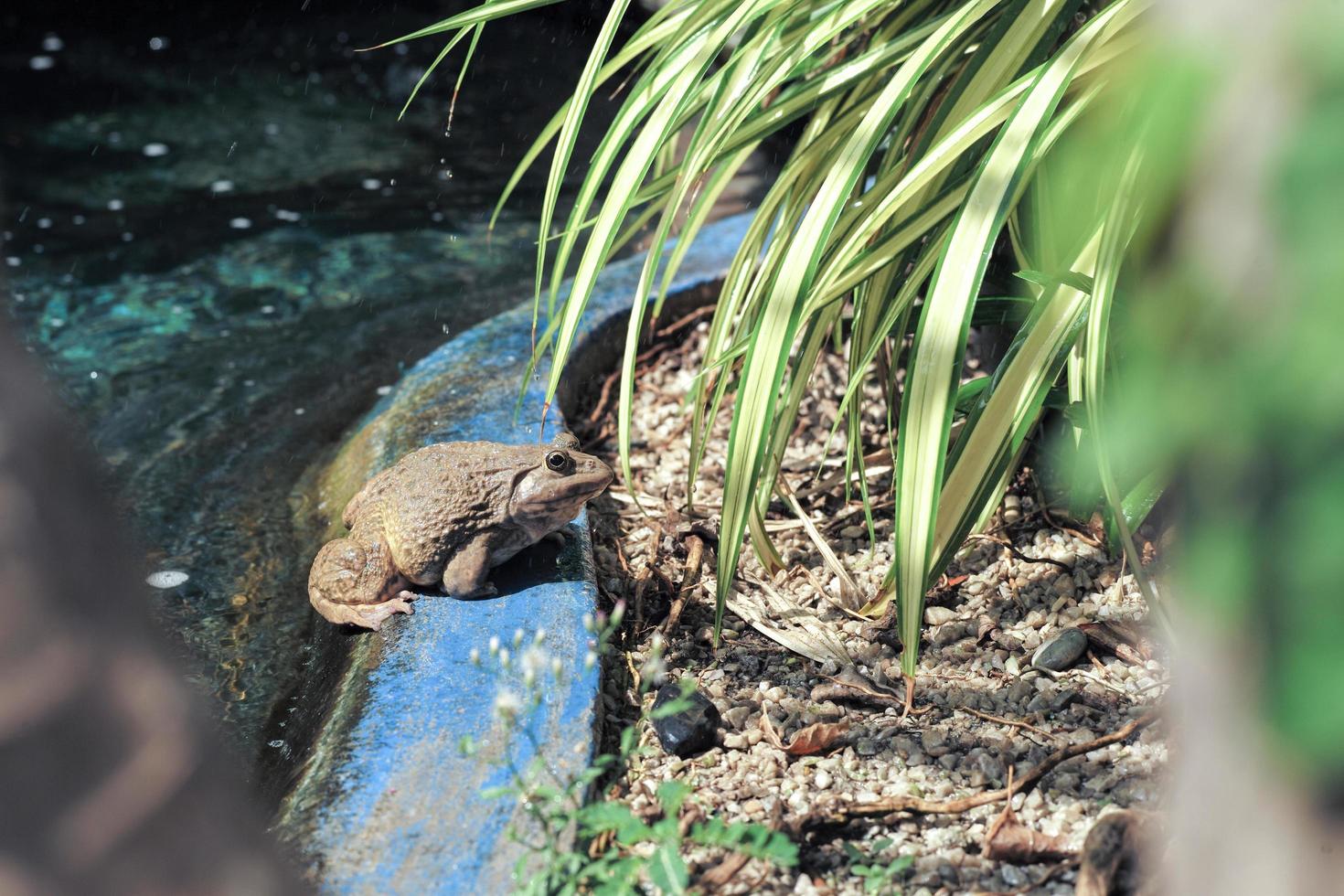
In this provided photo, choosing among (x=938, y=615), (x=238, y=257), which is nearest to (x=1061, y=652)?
(x=938, y=615)

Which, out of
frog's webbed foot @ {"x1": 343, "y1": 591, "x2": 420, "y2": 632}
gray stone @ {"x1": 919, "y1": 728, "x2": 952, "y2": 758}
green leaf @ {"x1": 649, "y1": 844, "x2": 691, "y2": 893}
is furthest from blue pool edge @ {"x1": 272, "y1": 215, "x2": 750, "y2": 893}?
Result: gray stone @ {"x1": 919, "y1": 728, "x2": 952, "y2": 758}

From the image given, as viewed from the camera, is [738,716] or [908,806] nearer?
[908,806]

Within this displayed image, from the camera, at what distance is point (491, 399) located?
10.0 feet

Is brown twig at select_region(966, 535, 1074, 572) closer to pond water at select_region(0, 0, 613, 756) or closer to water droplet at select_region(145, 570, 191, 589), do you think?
pond water at select_region(0, 0, 613, 756)

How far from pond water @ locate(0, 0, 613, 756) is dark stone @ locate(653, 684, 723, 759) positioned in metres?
0.91

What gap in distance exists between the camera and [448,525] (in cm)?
235

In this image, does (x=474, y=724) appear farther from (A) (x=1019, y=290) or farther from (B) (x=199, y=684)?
(A) (x=1019, y=290)

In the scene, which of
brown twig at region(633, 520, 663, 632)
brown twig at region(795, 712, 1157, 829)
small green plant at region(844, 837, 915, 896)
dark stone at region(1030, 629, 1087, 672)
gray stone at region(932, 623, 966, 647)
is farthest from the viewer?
brown twig at region(633, 520, 663, 632)

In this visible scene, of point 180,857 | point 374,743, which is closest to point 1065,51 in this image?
point 374,743

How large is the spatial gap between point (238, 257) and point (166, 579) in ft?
8.14

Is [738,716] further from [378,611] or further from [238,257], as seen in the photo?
[238,257]

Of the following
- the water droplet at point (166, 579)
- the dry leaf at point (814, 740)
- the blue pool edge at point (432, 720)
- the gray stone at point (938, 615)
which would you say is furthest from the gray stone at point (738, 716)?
the water droplet at point (166, 579)

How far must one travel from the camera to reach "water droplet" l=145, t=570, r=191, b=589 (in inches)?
108

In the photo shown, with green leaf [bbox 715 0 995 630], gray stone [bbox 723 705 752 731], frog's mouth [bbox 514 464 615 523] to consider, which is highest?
green leaf [bbox 715 0 995 630]
